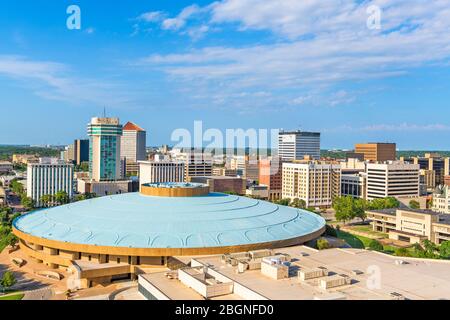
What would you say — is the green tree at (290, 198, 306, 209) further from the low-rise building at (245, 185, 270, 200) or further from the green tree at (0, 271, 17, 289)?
the green tree at (0, 271, 17, 289)

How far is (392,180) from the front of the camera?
274 feet

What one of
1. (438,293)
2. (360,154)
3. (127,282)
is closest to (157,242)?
(127,282)

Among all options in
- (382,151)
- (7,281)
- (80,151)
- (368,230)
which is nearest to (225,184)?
(368,230)

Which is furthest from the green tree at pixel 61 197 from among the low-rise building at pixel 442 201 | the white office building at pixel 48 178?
the low-rise building at pixel 442 201

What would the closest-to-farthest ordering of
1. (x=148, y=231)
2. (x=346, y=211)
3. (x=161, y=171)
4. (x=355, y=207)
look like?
(x=148, y=231), (x=346, y=211), (x=355, y=207), (x=161, y=171)

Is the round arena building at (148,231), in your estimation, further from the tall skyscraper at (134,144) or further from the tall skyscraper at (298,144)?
the tall skyscraper at (134,144)

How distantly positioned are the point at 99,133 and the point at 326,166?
164 ft

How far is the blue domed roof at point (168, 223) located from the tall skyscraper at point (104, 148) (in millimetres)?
60222

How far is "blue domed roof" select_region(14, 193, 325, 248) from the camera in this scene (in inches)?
1170

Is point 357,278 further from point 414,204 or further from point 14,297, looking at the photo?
point 414,204

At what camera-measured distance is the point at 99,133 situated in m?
97.9

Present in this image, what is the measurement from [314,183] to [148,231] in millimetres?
59747

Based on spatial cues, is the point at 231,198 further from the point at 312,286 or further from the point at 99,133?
the point at 99,133

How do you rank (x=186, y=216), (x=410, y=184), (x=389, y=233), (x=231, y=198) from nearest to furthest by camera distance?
(x=186, y=216), (x=231, y=198), (x=389, y=233), (x=410, y=184)
